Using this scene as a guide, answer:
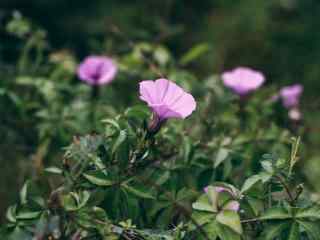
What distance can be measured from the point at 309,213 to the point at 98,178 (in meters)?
0.52

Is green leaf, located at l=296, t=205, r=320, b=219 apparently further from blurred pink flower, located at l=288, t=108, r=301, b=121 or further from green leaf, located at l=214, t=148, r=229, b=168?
blurred pink flower, located at l=288, t=108, r=301, b=121

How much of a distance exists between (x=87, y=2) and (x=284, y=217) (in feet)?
7.93


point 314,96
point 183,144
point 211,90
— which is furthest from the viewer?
point 314,96

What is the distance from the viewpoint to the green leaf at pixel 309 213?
1.44 meters

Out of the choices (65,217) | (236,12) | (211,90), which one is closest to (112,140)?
(65,217)

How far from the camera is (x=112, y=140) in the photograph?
159cm

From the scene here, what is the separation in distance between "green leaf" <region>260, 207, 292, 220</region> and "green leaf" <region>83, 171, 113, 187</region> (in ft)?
1.29

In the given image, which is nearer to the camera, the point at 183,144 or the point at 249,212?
the point at 249,212

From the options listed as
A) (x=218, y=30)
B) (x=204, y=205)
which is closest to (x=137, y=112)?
(x=204, y=205)

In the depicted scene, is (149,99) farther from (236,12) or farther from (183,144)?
(236,12)

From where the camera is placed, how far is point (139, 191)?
158 centimetres

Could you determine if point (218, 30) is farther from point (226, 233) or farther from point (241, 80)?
point (226, 233)

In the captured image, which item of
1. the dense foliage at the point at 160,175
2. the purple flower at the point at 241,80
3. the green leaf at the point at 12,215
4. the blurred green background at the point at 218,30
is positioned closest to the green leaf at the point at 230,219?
the dense foliage at the point at 160,175

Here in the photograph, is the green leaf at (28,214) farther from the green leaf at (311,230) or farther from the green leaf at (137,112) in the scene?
the green leaf at (311,230)
